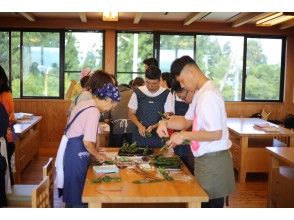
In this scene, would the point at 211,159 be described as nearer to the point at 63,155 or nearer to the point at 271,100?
the point at 63,155

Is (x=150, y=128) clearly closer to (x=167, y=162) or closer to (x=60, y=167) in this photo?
(x=167, y=162)

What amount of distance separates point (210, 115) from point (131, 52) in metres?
5.53

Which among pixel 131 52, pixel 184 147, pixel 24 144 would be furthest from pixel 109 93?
pixel 131 52

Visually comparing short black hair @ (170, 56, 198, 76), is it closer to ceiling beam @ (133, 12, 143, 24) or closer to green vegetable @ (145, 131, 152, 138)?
green vegetable @ (145, 131, 152, 138)

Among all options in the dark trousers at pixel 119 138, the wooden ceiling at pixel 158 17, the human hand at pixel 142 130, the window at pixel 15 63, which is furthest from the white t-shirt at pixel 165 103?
the window at pixel 15 63

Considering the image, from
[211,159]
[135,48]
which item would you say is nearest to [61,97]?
[135,48]

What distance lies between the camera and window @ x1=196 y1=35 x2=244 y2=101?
7.95m

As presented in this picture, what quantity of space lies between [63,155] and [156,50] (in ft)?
17.3

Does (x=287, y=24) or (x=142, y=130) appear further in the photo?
(x=287, y=24)

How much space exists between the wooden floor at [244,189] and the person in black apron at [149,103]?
→ 1274 millimetres

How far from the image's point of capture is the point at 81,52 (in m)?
7.76

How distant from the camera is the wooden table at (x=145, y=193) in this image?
226cm

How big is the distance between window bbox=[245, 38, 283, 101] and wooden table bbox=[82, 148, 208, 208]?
5.86 metres

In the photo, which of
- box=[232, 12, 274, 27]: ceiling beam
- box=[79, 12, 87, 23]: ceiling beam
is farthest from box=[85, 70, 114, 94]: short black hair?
box=[232, 12, 274, 27]: ceiling beam
